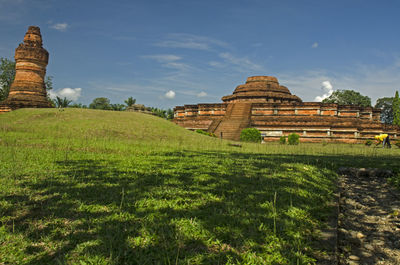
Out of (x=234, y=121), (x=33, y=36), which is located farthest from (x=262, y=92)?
(x=33, y=36)

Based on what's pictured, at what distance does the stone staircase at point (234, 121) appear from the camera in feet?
73.2

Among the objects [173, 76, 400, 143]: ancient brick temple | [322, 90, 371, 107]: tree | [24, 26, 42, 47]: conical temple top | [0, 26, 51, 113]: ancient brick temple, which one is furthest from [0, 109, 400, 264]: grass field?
[322, 90, 371, 107]: tree

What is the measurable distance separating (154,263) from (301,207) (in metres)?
2.29

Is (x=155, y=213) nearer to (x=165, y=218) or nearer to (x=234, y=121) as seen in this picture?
(x=165, y=218)

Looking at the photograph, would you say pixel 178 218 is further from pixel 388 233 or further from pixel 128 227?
pixel 388 233

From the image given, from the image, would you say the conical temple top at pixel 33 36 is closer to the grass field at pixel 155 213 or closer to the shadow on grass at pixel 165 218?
the grass field at pixel 155 213

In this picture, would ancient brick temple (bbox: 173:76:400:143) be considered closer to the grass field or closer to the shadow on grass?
the grass field

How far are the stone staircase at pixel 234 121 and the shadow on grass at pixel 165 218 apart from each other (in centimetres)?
1716

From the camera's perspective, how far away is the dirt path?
8.82 feet

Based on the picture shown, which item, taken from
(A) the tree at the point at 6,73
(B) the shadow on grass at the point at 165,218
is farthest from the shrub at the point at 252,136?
(A) the tree at the point at 6,73

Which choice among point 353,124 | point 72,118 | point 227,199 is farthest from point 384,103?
point 227,199

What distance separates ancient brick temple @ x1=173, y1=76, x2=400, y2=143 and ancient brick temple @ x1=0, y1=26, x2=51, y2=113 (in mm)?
12845

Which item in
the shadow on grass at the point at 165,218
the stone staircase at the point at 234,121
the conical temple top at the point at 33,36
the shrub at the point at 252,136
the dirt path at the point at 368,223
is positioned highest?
the conical temple top at the point at 33,36

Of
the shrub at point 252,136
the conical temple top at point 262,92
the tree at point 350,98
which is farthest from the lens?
the tree at point 350,98
